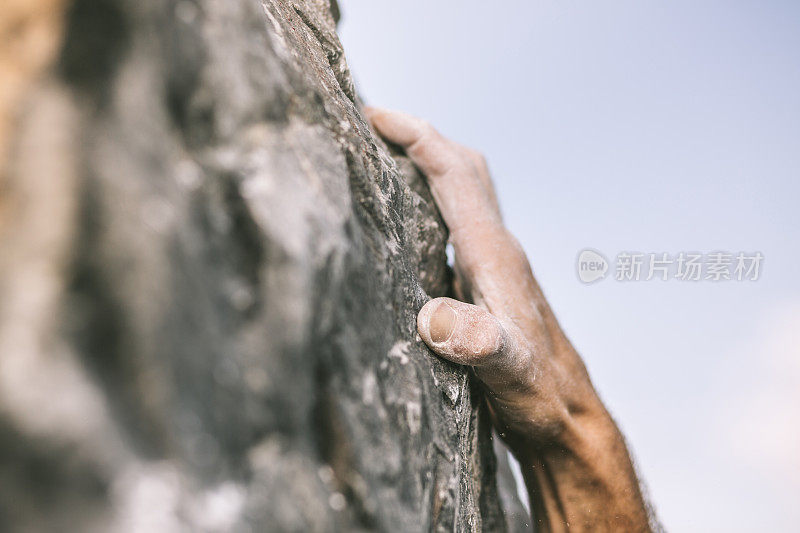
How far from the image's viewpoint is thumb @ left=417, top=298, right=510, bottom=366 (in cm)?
85

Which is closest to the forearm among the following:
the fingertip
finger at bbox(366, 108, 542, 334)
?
finger at bbox(366, 108, 542, 334)

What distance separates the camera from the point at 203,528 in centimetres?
37

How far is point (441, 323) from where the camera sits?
2.77 feet

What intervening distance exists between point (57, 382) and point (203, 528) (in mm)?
155

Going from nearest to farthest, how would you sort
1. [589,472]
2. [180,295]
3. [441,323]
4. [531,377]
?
[180,295], [441,323], [531,377], [589,472]

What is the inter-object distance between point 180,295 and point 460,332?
574 mm

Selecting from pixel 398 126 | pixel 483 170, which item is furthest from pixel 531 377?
pixel 398 126

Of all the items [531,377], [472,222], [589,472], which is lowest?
[589,472]

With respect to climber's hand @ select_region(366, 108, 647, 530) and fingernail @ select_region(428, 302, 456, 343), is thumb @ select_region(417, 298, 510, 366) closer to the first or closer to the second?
fingernail @ select_region(428, 302, 456, 343)

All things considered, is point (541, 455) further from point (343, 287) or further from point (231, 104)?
point (231, 104)

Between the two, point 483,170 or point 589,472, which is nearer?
point 589,472

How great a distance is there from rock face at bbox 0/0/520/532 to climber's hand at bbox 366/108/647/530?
22.2 inches

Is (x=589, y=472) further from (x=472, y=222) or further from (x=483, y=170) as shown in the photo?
(x=483, y=170)

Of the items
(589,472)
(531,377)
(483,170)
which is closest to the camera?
(531,377)
